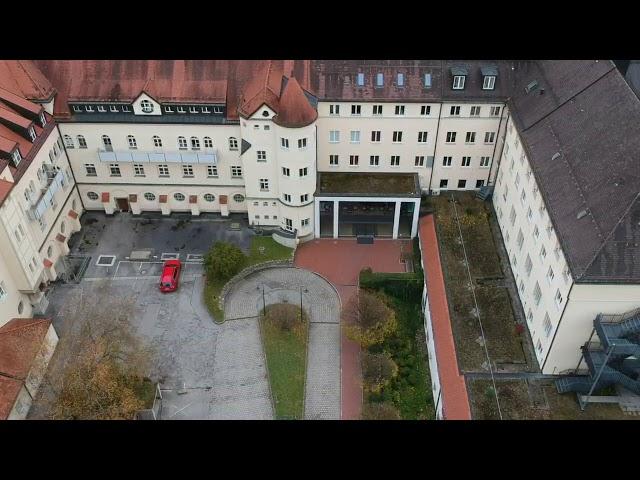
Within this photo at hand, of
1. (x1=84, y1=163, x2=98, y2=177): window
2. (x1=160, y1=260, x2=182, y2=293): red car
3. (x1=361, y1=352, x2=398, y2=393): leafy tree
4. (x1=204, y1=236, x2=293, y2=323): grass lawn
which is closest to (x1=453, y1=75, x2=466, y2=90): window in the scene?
Result: (x1=204, y1=236, x2=293, y2=323): grass lawn

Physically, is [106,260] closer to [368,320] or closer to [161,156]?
[161,156]

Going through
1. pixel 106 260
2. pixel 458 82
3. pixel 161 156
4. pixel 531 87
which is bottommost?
pixel 106 260

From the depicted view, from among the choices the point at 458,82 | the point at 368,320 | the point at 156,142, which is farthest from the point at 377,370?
the point at 156,142

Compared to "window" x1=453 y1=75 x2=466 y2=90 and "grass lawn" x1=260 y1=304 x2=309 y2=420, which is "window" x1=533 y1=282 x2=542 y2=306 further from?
"window" x1=453 y1=75 x2=466 y2=90

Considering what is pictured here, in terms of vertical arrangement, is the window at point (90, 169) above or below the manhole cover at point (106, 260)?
above

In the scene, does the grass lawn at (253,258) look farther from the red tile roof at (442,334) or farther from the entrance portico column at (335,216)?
the red tile roof at (442,334)

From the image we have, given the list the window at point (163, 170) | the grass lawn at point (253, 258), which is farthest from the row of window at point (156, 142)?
the grass lawn at point (253, 258)
